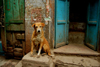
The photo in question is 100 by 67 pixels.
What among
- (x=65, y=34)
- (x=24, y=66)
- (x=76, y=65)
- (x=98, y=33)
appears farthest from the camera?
(x=65, y=34)

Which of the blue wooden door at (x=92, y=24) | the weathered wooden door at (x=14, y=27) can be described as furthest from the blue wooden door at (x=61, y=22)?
the weathered wooden door at (x=14, y=27)

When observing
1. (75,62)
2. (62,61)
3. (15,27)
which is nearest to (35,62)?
(62,61)

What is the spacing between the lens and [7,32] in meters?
4.00

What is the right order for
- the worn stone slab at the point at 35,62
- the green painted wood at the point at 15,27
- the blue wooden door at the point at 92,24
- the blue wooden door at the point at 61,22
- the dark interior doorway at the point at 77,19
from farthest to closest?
the dark interior doorway at the point at 77,19
the green painted wood at the point at 15,27
the blue wooden door at the point at 61,22
the blue wooden door at the point at 92,24
the worn stone slab at the point at 35,62

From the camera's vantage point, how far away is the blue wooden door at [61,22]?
3.74m

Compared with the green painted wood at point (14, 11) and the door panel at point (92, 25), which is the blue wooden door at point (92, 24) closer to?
the door panel at point (92, 25)

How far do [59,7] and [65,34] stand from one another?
1.22m

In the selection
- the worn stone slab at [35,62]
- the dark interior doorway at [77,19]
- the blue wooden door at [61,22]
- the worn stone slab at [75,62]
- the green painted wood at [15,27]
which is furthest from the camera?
the dark interior doorway at [77,19]

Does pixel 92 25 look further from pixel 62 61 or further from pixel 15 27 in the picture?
pixel 15 27

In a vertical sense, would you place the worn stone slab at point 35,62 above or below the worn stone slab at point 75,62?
above

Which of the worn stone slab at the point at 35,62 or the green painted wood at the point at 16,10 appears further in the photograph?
the green painted wood at the point at 16,10

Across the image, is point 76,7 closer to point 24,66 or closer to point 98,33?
point 98,33

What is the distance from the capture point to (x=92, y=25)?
3846 mm

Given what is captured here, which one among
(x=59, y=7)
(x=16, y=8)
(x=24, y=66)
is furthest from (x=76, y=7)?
(x=24, y=66)
